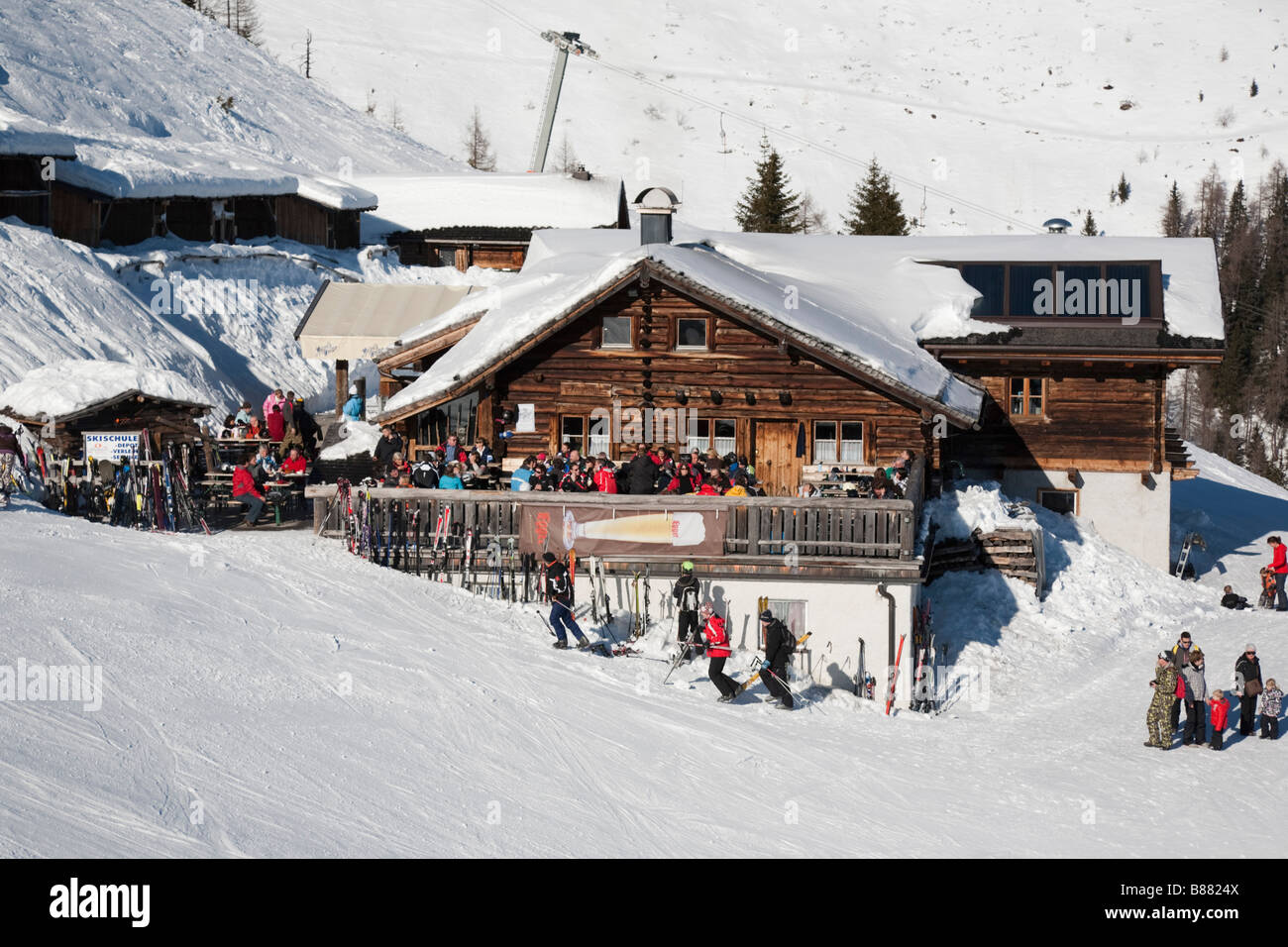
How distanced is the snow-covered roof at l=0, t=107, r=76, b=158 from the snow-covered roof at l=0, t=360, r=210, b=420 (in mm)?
13356

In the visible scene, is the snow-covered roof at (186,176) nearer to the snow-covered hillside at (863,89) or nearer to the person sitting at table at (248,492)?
the person sitting at table at (248,492)

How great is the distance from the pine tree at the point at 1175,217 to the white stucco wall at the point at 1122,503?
66.8 meters

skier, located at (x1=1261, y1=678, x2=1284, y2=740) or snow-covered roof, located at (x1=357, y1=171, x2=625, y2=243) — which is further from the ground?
snow-covered roof, located at (x1=357, y1=171, x2=625, y2=243)

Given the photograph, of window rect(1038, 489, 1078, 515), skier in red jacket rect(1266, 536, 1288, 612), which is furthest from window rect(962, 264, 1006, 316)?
skier in red jacket rect(1266, 536, 1288, 612)

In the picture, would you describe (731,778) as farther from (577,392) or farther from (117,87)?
(117,87)

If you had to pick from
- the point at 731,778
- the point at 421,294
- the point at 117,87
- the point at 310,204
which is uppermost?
the point at 117,87

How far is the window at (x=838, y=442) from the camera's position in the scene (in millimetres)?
28078

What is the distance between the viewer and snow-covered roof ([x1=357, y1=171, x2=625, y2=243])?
54250 mm

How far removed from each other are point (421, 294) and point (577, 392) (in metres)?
10.3

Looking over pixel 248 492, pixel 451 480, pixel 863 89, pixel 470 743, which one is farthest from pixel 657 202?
pixel 863 89

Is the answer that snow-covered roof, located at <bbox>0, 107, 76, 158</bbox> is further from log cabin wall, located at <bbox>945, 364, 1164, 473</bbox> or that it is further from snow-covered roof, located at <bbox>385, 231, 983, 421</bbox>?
log cabin wall, located at <bbox>945, 364, 1164, 473</bbox>

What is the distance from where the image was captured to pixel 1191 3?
130625mm

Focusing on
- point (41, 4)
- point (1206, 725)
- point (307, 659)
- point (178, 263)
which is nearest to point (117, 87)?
point (41, 4)

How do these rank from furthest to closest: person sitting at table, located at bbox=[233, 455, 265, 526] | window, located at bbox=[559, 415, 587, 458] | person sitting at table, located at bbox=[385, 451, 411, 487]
A: 1. window, located at bbox=[559, 415, 587, 458]
2. person sitting at table, located at bbox=[233, 455, 265, 526]
3. person sitting at table, located at bbox=[385, 451, 411, 487]
